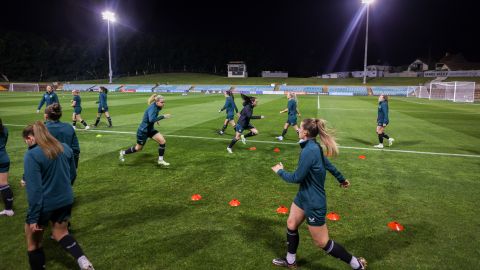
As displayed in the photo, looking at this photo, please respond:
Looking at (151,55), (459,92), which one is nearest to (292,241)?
(459,92)

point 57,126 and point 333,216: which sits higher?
point 57,126

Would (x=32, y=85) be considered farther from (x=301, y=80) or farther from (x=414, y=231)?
(x=414, y=231)

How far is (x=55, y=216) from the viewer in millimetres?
4090

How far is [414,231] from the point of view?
5.93 m

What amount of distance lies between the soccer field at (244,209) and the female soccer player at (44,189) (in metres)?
0.78

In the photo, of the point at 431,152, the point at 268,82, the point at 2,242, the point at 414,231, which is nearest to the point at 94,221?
the point at 2,242

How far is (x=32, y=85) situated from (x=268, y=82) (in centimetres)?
5110

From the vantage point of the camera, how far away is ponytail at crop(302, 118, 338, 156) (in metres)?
4.30

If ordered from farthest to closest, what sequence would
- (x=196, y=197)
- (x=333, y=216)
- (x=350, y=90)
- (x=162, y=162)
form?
1. (x=350, y=90)
2. (x=162, y=162)
3. (x=196, y=197)
4. (x=333, y=216)

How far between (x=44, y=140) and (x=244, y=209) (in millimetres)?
4105

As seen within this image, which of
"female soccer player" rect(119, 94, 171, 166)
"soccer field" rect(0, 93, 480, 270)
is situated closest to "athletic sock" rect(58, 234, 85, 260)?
"soccer field" rect(0, 93, 480, 270)

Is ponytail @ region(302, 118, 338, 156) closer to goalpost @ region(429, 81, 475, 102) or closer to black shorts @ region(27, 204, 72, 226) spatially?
black shorts @ region(27, 204, 72, 226)

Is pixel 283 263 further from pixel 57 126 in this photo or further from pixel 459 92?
pixel 459 92

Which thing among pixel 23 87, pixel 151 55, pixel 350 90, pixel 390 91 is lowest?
pixel 390 91
